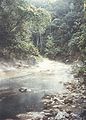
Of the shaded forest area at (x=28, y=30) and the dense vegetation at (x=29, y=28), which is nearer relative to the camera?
the shaded forest area at (x=28, y=30)

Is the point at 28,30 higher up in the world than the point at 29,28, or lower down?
lower down

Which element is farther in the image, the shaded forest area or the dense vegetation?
the dense vegetation

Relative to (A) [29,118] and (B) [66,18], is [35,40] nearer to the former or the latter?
(B) [66,18]

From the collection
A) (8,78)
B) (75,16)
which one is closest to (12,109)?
(8,78)

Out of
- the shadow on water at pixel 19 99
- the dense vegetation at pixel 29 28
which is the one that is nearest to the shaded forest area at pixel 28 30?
the dense vegetation at pixel 29 28

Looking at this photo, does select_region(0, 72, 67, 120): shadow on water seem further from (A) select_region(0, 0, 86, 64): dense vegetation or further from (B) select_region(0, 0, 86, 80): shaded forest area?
(A) select_region(0, 0, 86, 64): dense vegetation

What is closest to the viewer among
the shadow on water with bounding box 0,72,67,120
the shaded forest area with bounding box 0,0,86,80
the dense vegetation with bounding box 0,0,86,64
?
the shadow on water with bounding box 0,72,67,120

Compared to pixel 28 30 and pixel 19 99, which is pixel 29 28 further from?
pixel 19 99

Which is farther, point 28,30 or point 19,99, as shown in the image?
point 28,30

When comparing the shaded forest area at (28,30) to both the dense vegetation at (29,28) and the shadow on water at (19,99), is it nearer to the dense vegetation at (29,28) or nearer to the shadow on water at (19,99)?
the dense vegetation at (29,28)

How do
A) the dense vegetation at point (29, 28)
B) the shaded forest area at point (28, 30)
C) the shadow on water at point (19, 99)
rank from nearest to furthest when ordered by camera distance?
the shadow on water at point (19, 99) → the shaded forest area at point (28, 30) → the dense vegetation at point (29, 28)

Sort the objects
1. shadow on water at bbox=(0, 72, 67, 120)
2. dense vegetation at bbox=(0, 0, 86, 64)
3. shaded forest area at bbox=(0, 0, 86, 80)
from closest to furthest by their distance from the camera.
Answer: shadow on water at bbox=(0, 72, 67, 120) → shaded forest area at bbox=(0, 0, 86, 80) → dense vegetation at bbox=(0, 0, 86, 64)

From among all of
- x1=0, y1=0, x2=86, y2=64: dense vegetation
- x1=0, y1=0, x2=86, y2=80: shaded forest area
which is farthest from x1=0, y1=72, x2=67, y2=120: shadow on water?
x1=0, y1=0, x2=86, y2=64: dense vegetation

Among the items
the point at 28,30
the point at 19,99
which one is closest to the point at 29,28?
the point at 28,30
